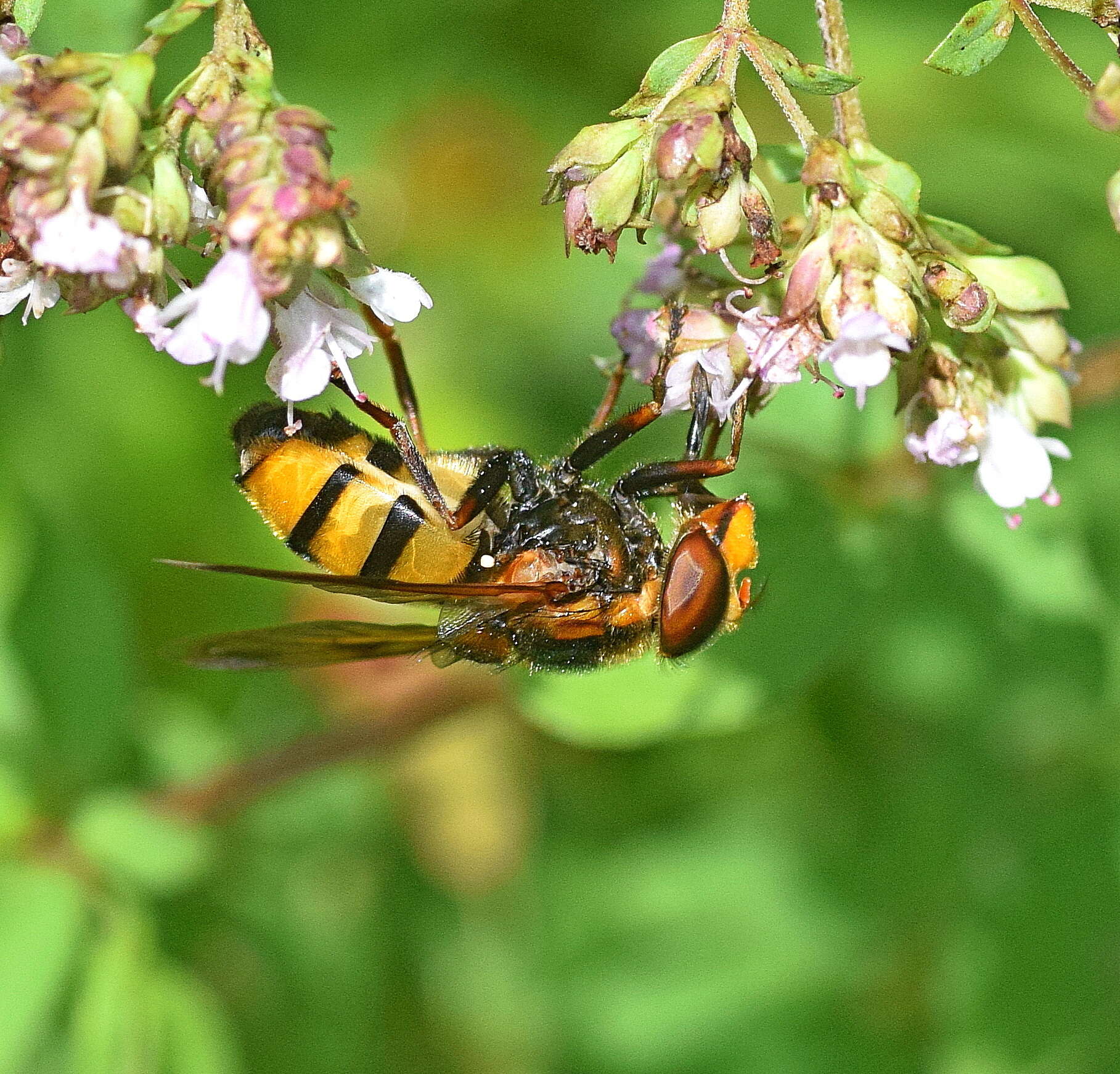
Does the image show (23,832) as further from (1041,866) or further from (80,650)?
(1041,866)

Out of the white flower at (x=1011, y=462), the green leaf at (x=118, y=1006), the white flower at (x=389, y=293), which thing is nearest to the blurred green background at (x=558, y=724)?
the green leaf at (x=118, y=1006)

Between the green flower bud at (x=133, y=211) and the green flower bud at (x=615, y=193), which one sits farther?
the green flower bud at (x=615, y=193)

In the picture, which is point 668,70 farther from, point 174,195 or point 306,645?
point 306,645

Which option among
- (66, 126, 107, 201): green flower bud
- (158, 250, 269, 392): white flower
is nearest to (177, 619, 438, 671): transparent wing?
(158, 250, 269, 392): white flower

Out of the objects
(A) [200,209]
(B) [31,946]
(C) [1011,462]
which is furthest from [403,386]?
(B) [31,946]

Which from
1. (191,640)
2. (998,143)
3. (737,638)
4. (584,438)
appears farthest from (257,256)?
(998,143)

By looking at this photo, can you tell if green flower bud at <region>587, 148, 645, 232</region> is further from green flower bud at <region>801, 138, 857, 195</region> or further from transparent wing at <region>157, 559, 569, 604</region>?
transparent wing at <region>157, 559, 569, 604</region>

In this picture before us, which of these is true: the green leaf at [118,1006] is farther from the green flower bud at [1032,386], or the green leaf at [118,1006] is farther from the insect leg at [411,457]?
the green flower bud at [1032,386]
